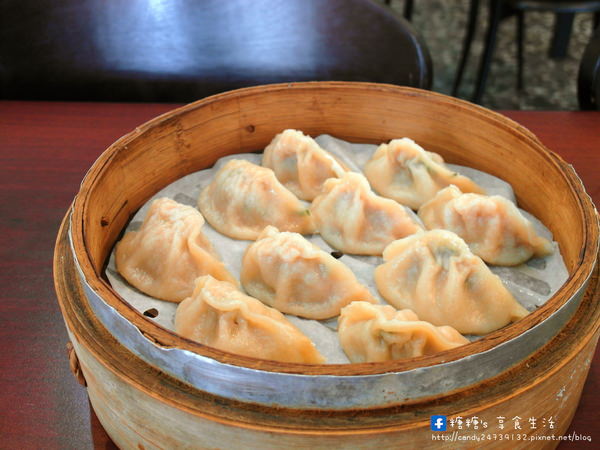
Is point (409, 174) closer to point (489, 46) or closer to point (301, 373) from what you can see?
point (301, 373)

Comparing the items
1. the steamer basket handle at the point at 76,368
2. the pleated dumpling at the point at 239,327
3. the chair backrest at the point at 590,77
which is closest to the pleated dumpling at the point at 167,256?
the pleated dumpling at the point at 239,327

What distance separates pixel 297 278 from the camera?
1.67m

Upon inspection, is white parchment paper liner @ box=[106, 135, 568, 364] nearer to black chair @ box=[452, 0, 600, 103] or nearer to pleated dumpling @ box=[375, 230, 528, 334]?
pleated dumpling @ box=[375, 230, 528, 334]

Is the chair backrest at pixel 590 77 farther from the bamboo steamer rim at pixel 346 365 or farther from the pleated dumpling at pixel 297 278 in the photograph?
the pleated dumpling at pixel 297 278

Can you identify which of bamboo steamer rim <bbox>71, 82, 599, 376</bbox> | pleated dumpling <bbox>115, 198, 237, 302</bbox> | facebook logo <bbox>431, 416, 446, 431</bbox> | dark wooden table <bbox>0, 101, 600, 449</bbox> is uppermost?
bamboo steamer rim <bbox>71, 82, 599, 376</bbox>

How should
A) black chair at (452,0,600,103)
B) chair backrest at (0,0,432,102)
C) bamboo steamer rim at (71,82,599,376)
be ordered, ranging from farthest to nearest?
black chair at (452,0,600,103) → chair backrest at (0,0,432,102) → bamboo steamer rim at (71,82,599,376)

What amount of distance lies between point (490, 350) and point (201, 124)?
1108mm

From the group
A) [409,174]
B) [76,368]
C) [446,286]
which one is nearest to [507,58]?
[409,174]

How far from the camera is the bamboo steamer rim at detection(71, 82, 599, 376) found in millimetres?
1065

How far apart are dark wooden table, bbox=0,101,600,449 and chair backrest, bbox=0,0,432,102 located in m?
0.30

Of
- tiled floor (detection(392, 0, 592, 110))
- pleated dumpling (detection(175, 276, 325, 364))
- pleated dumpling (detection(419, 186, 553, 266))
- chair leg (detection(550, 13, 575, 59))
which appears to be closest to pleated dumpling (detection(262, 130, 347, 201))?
pleated dumpling (detection(419, 186, 553, 266))

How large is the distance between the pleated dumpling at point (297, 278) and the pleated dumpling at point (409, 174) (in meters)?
0.41

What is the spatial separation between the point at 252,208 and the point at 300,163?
21 cm

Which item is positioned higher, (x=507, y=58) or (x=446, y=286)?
(x=446, y=286)
